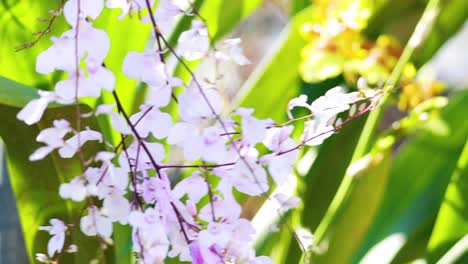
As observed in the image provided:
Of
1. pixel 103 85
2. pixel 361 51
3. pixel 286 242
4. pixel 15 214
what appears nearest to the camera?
pixel 103 85

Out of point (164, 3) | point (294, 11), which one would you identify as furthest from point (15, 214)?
point (164, 3)

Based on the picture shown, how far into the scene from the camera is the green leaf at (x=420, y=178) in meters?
0.77

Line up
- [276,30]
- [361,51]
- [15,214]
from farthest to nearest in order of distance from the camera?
[276,30] → [15,214] → [361,51]

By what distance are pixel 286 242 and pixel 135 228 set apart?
0.31 m

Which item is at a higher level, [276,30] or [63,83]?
[276,30]

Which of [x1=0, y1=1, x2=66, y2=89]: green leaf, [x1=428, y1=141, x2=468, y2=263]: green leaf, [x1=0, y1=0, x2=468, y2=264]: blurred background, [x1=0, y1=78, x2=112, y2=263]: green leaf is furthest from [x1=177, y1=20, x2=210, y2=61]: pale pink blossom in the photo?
[x1=0, y1=0, x2=468, y2=264]: blurred background

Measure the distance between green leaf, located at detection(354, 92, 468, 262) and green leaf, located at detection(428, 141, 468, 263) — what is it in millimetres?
83

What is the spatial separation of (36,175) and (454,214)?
373mm

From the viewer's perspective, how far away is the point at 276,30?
2445mm

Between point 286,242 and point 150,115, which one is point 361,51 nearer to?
point 286,242

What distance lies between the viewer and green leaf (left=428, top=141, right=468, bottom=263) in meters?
0.63

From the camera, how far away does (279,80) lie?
76 centimetres

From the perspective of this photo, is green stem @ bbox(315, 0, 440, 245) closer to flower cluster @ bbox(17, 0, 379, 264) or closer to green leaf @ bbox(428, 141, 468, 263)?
green leaf @ bbox(428, 141, 468, 263)

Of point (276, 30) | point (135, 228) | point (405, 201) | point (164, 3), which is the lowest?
point (405, 201)
